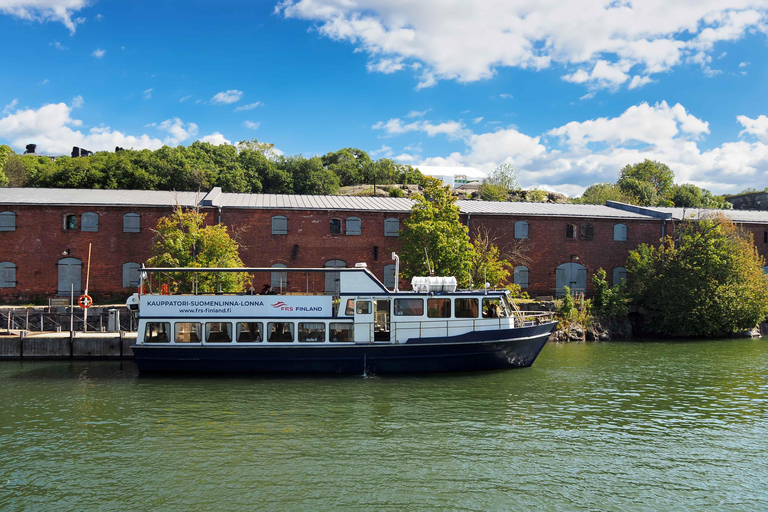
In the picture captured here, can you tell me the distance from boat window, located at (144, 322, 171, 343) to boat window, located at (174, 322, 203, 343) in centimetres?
37

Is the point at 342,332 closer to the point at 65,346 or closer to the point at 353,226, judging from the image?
the point at 65,346

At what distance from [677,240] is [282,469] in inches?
1482

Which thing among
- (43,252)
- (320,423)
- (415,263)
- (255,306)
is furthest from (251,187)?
(320,423)

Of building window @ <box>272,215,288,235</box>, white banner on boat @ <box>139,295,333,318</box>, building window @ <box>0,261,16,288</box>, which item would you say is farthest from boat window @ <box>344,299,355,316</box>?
building window @ <box>0,261,16,288</box>

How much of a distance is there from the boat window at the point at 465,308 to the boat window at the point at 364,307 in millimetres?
3685

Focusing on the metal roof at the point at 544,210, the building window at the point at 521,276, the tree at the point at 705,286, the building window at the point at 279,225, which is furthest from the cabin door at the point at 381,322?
the tree at the point at 705,286

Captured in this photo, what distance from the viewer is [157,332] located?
22375mm

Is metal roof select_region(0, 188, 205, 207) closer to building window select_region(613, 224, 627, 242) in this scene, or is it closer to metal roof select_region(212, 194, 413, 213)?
metal roof select_region(212, 194, 413, 213)

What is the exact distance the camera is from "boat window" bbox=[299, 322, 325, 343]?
73.6ft

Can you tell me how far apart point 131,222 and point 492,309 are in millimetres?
26255

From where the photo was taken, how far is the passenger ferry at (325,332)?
22.1m

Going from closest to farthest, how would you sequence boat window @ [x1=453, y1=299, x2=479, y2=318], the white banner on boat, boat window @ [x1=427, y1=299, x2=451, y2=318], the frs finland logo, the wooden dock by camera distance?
1. the white banner on boat
2. the frs finland logo
3. boat window @ [x1=427, y1=299, x2=451, y2=318]
4. boat window @ [x1=453, y1=299, x2=479, y2=318]
5. the wooden dock

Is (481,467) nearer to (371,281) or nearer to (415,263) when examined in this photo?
(371,281)

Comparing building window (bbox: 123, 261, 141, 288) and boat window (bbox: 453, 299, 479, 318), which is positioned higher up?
building window (bbox: 123, 261, 141, 288)
